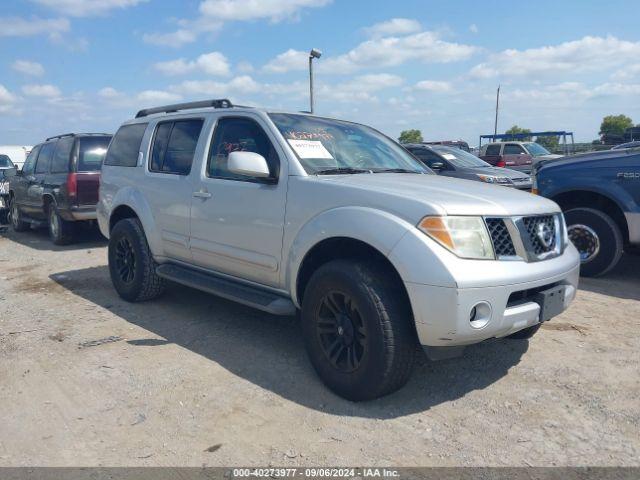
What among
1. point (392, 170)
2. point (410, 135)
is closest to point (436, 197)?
point (392, 170)

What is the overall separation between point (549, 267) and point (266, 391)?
1920 millimetres

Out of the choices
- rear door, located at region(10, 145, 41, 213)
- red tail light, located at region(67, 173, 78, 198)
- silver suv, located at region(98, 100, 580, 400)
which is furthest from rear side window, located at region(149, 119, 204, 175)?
rear door, located at region(10, 145, 41, 213)

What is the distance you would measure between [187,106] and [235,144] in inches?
49.0

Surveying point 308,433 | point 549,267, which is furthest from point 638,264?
point 308,433

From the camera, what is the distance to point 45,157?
32.0 ft

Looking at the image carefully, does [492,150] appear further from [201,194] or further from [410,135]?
[410,135]

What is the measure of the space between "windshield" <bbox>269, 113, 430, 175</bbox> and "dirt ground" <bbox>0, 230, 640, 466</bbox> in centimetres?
146

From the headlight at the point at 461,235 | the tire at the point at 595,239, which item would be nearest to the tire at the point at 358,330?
the headlight at the point at 461,235

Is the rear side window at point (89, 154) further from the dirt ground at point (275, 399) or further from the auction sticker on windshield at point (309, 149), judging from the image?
the auction sticker on windshield at point (309, 149)

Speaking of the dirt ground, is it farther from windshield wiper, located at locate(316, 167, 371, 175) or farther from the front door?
windshield wiper, located at locate(316, 167, 371, 175)

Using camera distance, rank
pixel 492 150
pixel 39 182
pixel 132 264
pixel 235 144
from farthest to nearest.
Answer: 1. pixel 492 150
2. pixel 39 182
3. pixel 132 264
4. pixel 235 144

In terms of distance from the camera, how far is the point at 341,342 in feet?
11.0

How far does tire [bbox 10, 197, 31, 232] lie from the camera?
35.9 ft

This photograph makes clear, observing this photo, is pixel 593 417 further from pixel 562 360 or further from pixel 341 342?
pixel 341 342
